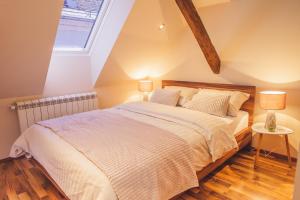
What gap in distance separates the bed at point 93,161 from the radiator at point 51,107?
16.3 inches

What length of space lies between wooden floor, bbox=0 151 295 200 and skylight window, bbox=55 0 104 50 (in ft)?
5.93

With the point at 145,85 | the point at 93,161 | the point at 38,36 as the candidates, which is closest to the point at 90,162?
the point at 93,161

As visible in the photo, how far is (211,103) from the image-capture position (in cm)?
281

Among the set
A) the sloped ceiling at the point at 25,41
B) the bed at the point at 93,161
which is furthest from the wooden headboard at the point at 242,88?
the sloped ceiling at the point at 25,41

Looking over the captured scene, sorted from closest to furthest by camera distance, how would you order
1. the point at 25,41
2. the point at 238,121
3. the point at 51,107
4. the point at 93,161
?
1. the point at 93,161
2. the point at 25,41
3. the point at 238,121
4. the point at 51,107

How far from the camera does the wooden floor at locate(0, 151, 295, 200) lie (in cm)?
206

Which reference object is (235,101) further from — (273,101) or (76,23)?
(76,23)

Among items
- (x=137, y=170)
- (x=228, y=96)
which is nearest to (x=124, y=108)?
(x=228, y=96)

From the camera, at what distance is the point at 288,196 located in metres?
2.02

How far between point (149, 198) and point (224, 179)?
1.14 metres

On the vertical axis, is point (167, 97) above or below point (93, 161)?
above

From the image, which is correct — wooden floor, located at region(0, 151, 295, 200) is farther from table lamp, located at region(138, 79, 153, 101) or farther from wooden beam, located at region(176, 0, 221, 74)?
table lamp, located at region(138, 79, 153, 101)

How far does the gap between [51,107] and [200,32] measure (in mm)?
2356

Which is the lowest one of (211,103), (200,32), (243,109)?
(243,109)
